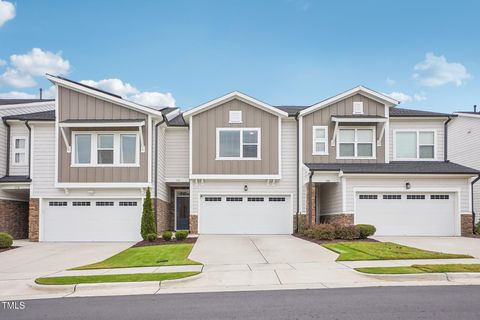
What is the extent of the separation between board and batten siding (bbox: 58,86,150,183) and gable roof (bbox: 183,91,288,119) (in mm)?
2507

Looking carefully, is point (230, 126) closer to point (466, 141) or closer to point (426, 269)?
point (466, 141)

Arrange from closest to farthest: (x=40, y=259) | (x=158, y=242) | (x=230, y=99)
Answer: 1. (x=40, y=259)
2. (x=158, y=242)
3. (x=230, y=99)

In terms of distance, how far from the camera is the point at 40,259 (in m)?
17.9

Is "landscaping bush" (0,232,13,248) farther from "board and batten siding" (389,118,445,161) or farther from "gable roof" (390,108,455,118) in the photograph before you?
"gable roof" (390,108,455,118)

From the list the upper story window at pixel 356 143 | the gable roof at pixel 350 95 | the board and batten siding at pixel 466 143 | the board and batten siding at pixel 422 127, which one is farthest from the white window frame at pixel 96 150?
the board and batten siding at pixel 466 143

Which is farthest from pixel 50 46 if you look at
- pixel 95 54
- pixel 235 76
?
pixel 235 76

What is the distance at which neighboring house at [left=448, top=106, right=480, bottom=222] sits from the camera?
87.2ft

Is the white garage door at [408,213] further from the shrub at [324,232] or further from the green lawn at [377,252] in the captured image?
the green lawn at [377,252]

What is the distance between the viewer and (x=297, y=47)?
25109mm

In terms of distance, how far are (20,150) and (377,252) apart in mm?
18485

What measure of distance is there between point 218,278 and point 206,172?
1235cm

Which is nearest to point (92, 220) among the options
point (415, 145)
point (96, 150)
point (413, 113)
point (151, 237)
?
point (96, 150)

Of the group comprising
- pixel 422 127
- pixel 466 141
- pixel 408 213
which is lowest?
pixel 408 213

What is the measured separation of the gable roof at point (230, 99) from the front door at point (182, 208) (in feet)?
18.9
